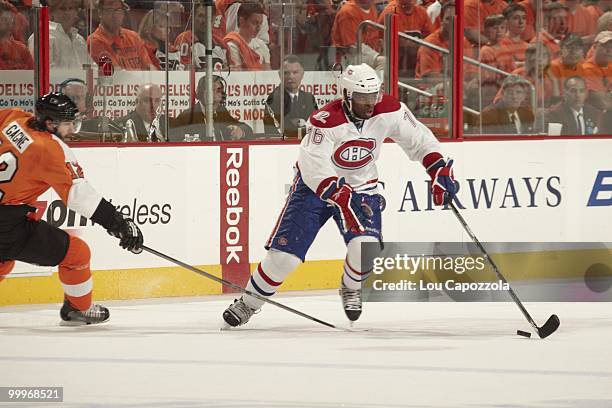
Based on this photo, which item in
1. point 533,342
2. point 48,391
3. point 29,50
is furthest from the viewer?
point 29,50

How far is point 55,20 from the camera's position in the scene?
7.66m

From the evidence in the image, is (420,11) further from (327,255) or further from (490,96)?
(327,255)

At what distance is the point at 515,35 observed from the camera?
9008 mm

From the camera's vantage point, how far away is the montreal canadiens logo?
6773 millimetres

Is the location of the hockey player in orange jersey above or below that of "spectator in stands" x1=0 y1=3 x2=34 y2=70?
below

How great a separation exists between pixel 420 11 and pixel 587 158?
4.60 ft

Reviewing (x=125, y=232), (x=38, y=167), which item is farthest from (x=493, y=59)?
(x=38, y=167)

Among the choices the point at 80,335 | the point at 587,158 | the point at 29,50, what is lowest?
the point at 80,335

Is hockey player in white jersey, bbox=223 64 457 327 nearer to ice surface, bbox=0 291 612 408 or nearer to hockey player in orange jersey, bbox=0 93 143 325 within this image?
ice surface, bbox=0 291 612 408

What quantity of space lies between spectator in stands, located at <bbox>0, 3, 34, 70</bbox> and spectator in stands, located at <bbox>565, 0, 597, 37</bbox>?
11.7 feet

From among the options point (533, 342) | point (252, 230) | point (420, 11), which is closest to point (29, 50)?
point (252, 230)

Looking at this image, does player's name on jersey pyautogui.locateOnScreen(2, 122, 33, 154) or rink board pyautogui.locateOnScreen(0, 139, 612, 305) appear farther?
rink board pyautogui.locateOnScreen(0, 139, 612, 305)

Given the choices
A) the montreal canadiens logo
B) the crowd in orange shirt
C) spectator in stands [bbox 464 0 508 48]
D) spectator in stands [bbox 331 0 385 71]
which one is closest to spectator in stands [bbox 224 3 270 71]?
the crowd in orange shirt

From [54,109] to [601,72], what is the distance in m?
4.16
